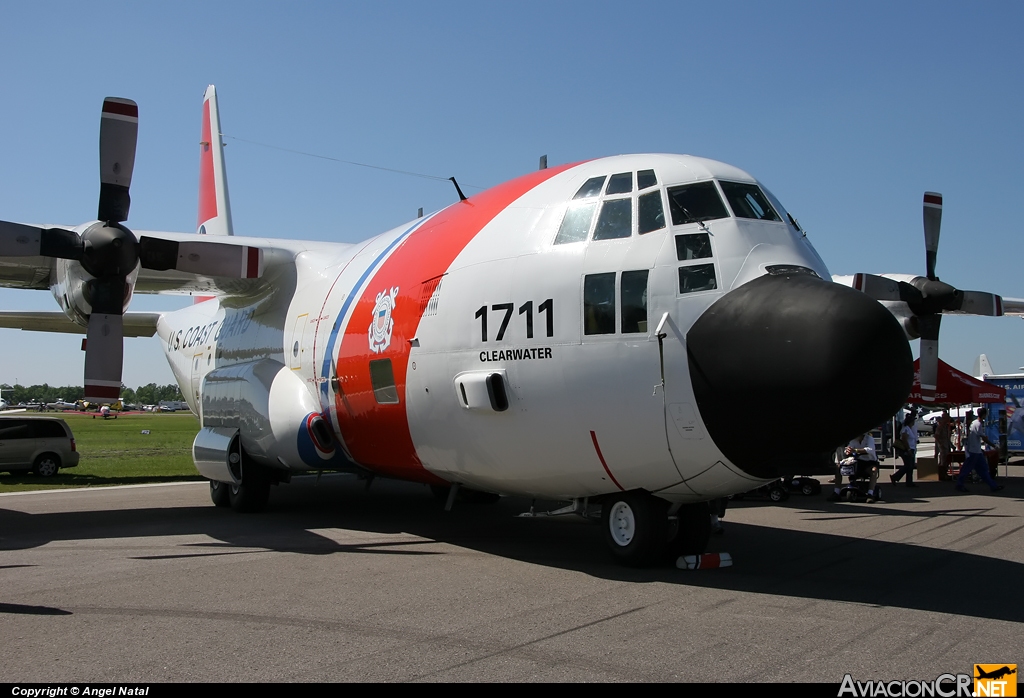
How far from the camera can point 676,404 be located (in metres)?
7.29

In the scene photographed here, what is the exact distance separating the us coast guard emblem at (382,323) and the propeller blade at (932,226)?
31.5 ft

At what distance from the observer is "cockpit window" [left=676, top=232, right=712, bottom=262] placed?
7.52 m

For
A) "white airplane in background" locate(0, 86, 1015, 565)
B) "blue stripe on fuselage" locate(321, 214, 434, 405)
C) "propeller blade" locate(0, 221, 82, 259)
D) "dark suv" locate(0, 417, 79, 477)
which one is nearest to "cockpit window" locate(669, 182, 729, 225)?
"white airplane in background" locate(0, 86, 1015, 565)

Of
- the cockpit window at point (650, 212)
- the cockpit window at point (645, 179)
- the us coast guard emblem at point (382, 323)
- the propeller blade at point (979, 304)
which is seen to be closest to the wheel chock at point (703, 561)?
the cockpit window at point (650, 212)

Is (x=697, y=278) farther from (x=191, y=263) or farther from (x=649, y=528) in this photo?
(x=191, y=263)

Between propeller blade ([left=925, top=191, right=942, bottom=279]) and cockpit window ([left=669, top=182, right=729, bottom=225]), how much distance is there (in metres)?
8.32

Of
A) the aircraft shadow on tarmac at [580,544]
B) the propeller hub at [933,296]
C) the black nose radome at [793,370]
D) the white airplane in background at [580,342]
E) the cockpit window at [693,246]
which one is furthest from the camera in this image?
the propeller hub at [933,296]

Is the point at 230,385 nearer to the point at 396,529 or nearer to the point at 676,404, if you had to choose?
the point at 396,529

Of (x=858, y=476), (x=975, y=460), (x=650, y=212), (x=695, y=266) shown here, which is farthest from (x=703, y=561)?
(x=975, y=460)

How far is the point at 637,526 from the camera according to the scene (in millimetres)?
8164

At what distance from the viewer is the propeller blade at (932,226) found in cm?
1448

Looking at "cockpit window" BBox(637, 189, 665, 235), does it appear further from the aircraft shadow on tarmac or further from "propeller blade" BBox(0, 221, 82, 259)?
"propeller blade" BBox(0, 221, 82, 259)

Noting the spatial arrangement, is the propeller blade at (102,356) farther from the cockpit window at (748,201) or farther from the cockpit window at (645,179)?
the cockpit window at (748,201)

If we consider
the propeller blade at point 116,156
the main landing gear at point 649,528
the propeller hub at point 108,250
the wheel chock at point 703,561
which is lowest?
the wheel chock at point 703,561
